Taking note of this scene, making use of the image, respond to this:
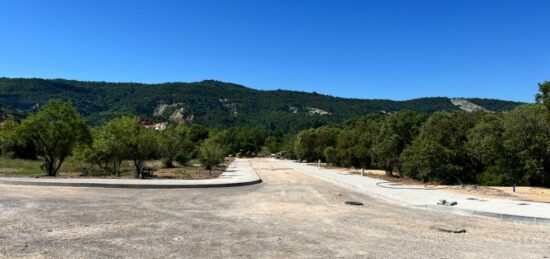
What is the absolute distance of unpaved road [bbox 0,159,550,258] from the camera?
8.29m

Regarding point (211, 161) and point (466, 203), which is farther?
point (211, 161)

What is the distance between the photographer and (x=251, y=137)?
140 meters

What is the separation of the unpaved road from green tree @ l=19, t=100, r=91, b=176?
42.5 feet

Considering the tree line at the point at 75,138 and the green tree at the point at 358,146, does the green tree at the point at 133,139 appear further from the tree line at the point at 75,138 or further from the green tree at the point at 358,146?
the green tree at the point at 358,146

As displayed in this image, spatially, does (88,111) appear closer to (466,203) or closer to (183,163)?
(183,163)

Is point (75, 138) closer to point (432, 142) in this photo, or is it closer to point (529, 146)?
point (432, 142)

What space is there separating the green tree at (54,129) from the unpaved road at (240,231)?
12.9 meters

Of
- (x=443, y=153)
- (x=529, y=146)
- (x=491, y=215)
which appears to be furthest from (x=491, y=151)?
(x=491, y=215)

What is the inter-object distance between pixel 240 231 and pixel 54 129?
22288 mm

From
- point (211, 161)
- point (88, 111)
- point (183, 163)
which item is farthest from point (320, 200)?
point (88, 111)

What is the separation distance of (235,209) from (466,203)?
8.27 metres

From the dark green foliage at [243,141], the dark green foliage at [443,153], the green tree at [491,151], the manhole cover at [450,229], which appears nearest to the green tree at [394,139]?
the dark green foliage at [443,153]

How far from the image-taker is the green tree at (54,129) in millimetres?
28375

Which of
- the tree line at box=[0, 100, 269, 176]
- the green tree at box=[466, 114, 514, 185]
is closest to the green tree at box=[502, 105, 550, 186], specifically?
the green tree at box=[466, 114, 514, 185]
